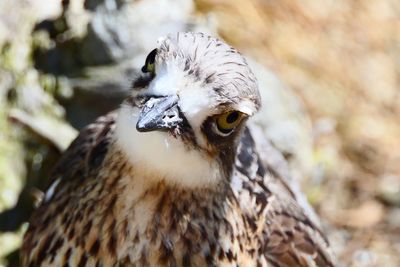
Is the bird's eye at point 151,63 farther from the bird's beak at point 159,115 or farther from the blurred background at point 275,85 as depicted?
the blurred background at point 275,85

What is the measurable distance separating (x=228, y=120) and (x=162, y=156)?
0.25 m

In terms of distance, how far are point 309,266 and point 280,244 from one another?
0.59ft

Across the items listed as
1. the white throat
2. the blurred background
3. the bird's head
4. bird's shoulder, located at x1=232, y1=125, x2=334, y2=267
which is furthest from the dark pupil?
the blurred background

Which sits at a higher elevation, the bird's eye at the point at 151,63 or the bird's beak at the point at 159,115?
the bird's eye at the point at 151,63

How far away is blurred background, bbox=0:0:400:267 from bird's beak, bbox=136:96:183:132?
1847 millimetres

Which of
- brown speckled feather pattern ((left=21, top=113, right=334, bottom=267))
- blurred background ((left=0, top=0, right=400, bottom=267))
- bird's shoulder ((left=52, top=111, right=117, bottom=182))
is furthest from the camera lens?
blurred background ((left=0, top=0, right=400, bottom=267))

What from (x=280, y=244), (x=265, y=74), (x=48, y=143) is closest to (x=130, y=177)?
(x=280, y=244)

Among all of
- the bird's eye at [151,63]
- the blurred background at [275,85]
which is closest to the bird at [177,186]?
the bird's eye at [151,63]

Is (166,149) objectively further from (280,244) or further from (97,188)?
(280,244)

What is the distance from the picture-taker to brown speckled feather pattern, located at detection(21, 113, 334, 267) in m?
3.80

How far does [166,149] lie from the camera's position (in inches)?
135

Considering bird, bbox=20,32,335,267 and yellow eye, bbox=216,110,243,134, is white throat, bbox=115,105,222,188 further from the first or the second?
yellow eye, bbox=216,110,243,134

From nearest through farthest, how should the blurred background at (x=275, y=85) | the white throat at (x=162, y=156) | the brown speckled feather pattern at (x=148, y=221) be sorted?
the white throat at (x=162, y=156), the brown speckled feather pattern at (x=148, y=221), the blurred background at (x=275, y=85)

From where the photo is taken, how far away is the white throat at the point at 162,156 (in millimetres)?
3439
